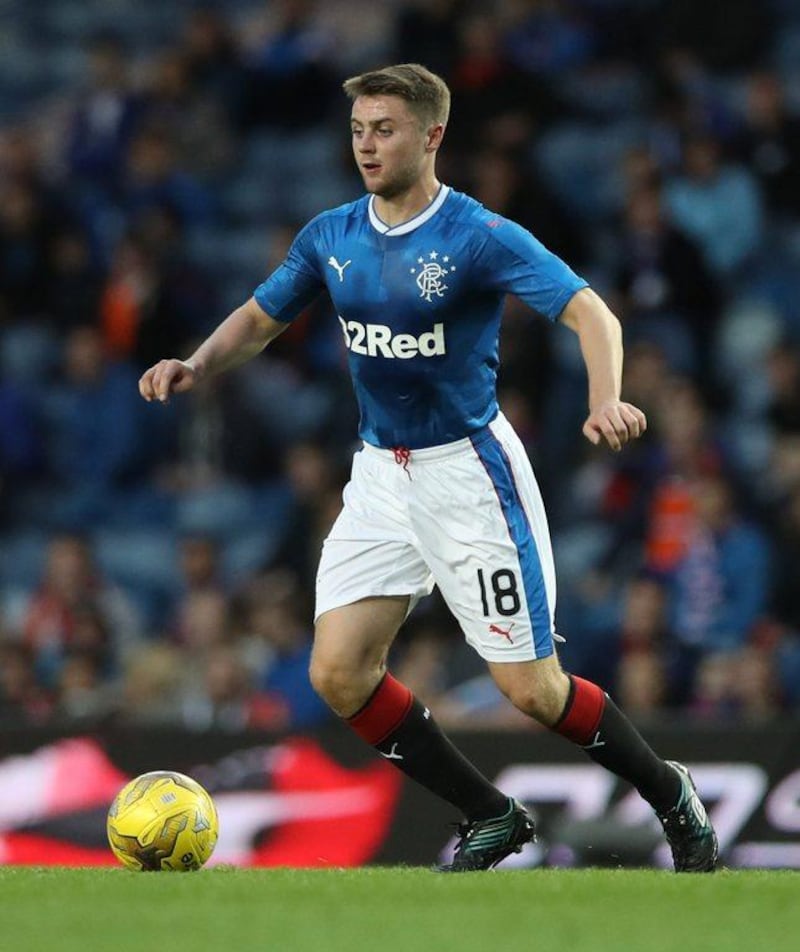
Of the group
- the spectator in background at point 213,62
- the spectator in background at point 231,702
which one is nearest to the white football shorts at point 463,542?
the spectator in background at point 231,702

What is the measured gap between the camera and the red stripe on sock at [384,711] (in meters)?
7.09

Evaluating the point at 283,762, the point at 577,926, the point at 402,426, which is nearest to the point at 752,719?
the point at 283,762

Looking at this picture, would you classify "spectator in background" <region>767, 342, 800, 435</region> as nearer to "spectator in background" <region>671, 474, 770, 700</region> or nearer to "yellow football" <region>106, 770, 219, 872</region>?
"spectator in background" <region>671, 474, 770, 700</region>

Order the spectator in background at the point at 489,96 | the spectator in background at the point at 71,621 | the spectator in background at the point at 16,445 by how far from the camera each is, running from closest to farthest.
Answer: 1. the spectator in background at the point at 71,621
2. the spectator in background at the point at 489,96
3. the spectator in background at the point at 16,445

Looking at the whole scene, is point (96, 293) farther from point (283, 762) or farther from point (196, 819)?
point (196, 819)

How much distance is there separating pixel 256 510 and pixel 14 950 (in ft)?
27.6

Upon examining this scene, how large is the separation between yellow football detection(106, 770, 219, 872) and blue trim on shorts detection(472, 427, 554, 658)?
123 cm

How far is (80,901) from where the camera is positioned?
20.0 ft

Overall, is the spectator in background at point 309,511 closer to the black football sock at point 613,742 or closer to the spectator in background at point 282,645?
the spectator in background at point 282,645

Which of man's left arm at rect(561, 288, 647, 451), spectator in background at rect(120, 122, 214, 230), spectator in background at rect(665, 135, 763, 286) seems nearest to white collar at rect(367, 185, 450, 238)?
man's left arm at rect(561, 288, 647, 451)

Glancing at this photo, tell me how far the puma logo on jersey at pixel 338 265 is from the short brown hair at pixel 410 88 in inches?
19.6

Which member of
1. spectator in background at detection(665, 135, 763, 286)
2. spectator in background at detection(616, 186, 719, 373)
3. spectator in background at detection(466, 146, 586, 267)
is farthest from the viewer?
spectator in background at detection(665, 135, 763, 286)

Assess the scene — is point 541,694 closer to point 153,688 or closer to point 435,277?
point 435,277

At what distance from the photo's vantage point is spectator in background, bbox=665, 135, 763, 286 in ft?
42.1
